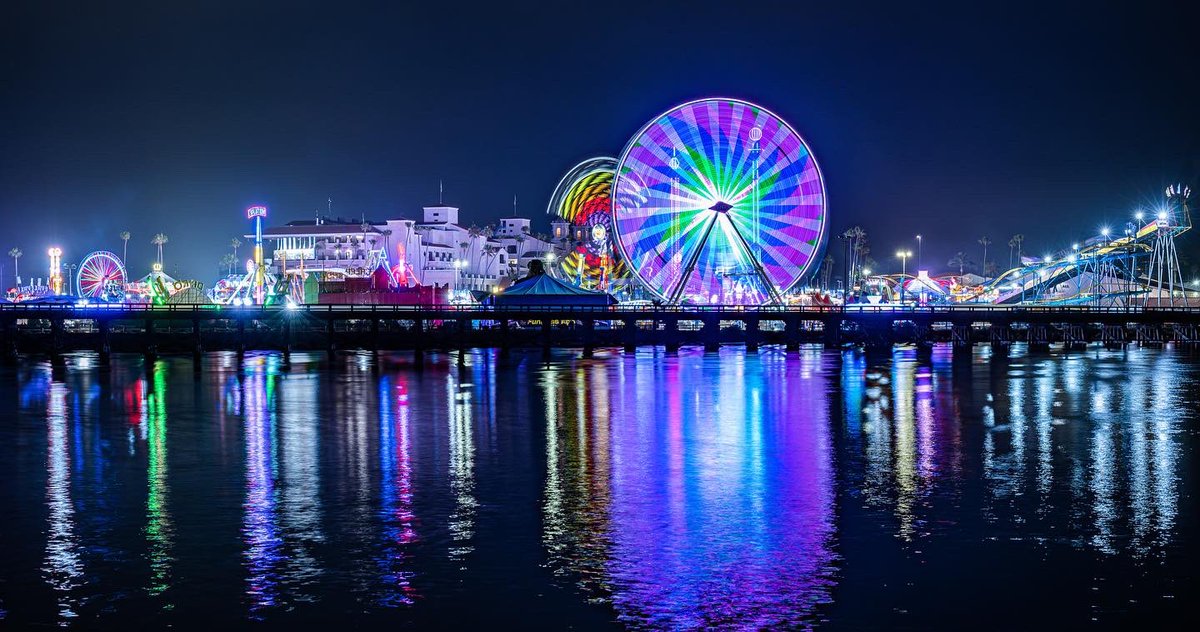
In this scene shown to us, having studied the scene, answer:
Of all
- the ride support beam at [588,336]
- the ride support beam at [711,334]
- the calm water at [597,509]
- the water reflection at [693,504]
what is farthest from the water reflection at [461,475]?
the ride support beam at [711,334]

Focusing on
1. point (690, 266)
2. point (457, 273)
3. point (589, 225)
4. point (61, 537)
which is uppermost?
point (589, 225)

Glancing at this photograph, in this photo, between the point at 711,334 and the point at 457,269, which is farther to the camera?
the point at 457,269

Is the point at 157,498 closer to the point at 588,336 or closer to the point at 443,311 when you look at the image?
the point at 443,311

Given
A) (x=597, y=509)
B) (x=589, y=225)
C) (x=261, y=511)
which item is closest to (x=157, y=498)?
(x=261, y=511)

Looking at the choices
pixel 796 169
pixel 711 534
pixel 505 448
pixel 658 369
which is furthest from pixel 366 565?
pixel 796 169

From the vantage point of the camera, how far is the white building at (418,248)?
173 m

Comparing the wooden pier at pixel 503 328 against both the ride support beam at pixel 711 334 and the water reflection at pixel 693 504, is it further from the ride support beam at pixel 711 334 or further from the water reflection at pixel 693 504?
the water reflection at pixel 693 504

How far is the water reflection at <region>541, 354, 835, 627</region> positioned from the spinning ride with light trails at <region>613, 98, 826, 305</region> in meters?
30.7

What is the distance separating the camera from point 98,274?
14250 cm

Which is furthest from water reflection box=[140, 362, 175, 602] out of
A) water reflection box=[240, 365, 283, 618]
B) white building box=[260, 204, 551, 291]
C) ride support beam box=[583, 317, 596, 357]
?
white building box=[260, 204, 551, 291]

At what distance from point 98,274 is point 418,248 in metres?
43.9

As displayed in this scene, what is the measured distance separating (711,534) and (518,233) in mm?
171193

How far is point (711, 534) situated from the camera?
999 inches

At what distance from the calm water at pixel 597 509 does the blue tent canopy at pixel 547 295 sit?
47.6 meters
